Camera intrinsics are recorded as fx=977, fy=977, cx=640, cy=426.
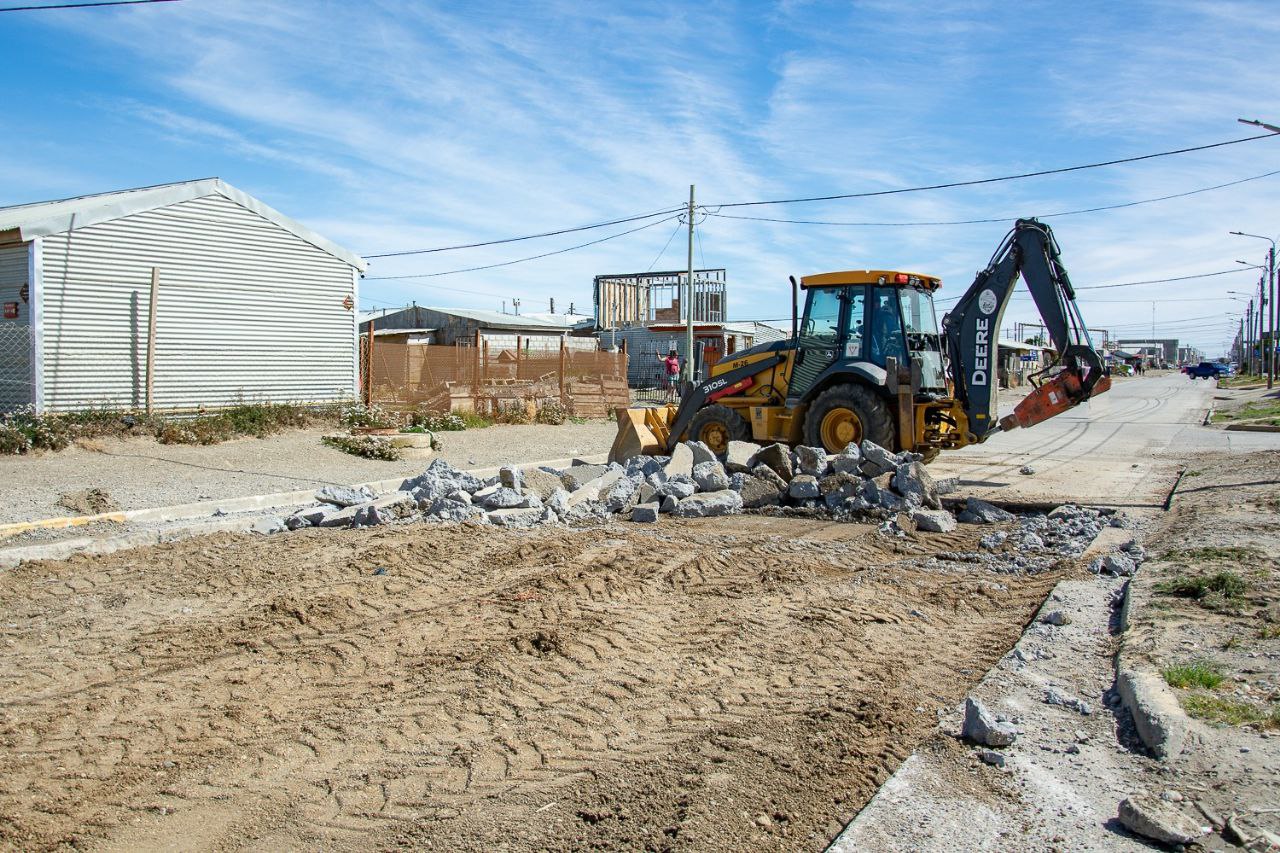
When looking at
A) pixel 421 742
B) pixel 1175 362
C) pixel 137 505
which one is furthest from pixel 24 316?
pixel 1175 362

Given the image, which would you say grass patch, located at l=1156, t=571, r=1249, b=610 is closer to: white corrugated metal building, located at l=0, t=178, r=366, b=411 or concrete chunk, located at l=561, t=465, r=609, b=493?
concrete chunk, located at l=561, t=465, r=609, b=493

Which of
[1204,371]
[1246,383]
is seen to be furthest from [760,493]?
[1204,371]

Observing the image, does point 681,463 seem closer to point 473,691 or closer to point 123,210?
point 473,691

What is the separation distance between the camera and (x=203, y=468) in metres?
13.7

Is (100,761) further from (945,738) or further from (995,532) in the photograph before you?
(995,532)

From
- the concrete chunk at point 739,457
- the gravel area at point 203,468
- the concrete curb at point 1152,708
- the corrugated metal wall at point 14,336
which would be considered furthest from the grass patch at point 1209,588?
the corrugated metal wall at point 14,336

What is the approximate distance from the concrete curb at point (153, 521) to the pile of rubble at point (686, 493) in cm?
74

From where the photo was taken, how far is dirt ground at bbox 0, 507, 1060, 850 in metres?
3.84

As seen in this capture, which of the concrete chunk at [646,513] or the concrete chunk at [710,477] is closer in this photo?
the concrete chunk at [646,513]

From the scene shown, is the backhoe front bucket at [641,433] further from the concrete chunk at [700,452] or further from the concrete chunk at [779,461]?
the concrete chunk at [779,461]

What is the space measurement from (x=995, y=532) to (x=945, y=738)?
5982 mm

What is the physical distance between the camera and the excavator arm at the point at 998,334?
12.4 m

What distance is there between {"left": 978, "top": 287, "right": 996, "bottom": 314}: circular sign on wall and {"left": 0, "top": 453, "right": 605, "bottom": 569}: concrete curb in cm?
823

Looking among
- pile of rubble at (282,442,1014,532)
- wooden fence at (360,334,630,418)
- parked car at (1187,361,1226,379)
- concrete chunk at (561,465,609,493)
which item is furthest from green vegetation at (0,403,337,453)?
parked car at (1187,361,1226,379)
